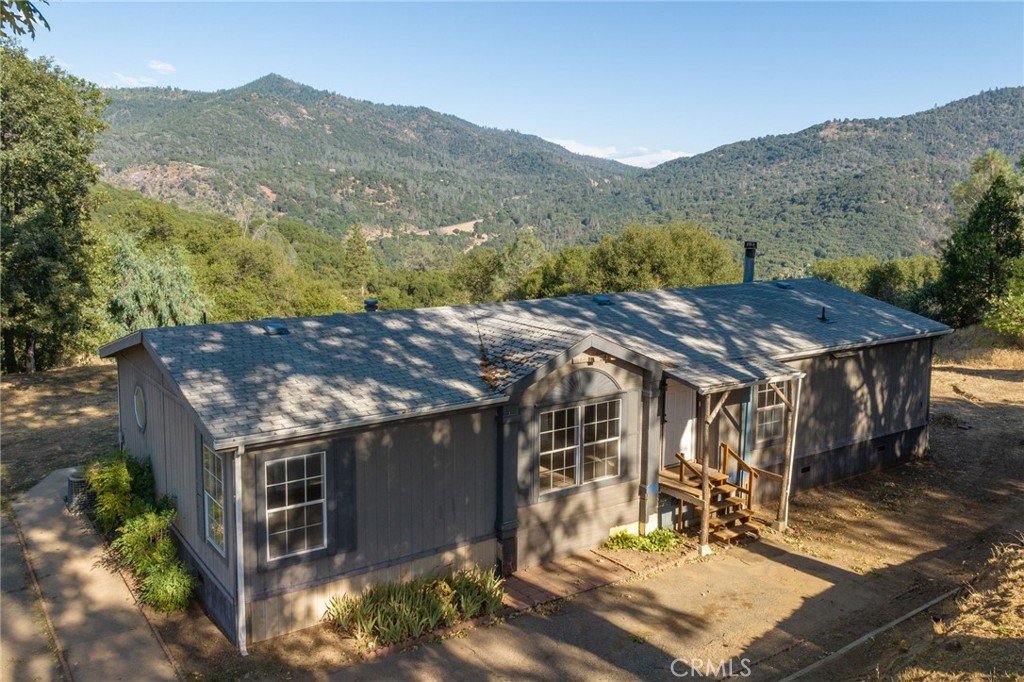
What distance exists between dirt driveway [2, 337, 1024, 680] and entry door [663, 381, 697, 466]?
197 centimetres

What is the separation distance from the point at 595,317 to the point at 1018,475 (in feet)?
34.0

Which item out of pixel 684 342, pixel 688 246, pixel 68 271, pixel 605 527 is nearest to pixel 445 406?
pixel 605 527

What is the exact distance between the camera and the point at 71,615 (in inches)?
376

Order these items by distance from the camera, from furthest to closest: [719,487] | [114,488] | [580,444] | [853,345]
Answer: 1. [853,345]
2. [719,487]
3. [580,444]
4. [114,488]

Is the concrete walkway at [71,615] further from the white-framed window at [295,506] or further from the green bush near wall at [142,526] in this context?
the white-framed window at [295,506]

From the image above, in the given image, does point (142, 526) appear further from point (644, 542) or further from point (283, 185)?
point (283, 185)

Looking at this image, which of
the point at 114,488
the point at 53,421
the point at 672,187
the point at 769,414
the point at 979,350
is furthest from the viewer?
the point at 672,187

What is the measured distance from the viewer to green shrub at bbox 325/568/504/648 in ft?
30.1

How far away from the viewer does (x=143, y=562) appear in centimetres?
1020

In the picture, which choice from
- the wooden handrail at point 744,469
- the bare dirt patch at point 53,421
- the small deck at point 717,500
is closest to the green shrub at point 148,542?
the bare dirt patch at point 53,421

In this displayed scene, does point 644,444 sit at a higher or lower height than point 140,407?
lower

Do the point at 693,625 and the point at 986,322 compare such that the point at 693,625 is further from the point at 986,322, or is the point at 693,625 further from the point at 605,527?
the point at 986,322

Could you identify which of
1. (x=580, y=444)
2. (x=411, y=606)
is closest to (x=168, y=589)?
(x=411, y=606)

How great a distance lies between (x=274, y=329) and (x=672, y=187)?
482 ft
